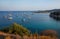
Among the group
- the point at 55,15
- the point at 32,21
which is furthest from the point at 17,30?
the point at 55,15

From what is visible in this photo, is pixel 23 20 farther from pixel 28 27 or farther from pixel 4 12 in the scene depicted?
pixel 4 12

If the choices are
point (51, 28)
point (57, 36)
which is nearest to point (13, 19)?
point (51, 28)

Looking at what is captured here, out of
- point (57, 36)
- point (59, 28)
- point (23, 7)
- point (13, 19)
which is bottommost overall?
point (57, 36)

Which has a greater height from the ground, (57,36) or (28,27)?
(28,27)

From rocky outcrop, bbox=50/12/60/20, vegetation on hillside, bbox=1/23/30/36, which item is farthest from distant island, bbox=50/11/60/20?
vegetation on hillside, bbox=1/23/30/36

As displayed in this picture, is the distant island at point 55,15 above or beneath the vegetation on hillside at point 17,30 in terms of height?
above

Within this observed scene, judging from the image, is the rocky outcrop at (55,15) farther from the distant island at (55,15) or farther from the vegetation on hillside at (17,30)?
the vegetation on hillside at (17,30)

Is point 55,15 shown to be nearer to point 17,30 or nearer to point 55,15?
point 55,15

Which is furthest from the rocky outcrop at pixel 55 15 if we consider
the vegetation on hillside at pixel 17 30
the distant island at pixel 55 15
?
the vegetation on hillside at pixel 17 30
